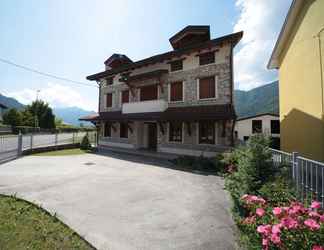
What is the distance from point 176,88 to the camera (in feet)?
45.1

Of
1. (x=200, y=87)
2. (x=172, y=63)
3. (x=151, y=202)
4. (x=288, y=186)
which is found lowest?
(x=151, y=202)

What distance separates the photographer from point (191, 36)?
13945 millimetres

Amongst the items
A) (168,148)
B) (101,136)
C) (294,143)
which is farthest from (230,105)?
(101,136)

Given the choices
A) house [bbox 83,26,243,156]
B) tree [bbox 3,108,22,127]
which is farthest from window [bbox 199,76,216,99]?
tree [bbox 3,108,22,127]

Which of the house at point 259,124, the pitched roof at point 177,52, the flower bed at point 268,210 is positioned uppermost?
the pitched roof at point 177,52

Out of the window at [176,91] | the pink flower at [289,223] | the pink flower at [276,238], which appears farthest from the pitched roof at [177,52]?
the pink flower at [276,238]

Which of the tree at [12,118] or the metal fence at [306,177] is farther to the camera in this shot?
the tree at [12,118]

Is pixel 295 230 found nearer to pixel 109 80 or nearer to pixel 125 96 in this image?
pixel 125 96

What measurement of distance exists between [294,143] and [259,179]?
765cm

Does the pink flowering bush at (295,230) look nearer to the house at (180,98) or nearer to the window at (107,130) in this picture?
the house at (180,98)

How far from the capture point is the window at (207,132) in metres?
12.1

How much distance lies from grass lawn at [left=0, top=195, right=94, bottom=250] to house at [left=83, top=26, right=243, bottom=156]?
30.3 feet

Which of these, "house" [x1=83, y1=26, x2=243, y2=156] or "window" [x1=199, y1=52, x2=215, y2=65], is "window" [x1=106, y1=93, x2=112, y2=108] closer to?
"house" [x1=83, y1=26, x2=243, y2=156]

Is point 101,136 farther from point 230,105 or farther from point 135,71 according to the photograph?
point 230,105
